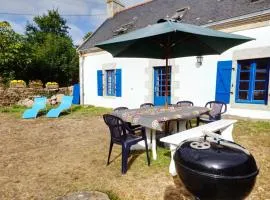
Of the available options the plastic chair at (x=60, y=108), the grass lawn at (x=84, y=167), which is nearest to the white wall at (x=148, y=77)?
the grass lawn at (x=84, y=167)

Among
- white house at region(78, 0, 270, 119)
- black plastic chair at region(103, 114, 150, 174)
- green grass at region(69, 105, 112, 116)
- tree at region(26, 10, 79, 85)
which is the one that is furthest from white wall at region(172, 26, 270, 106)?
tree at region(26, 10, 79, 85)

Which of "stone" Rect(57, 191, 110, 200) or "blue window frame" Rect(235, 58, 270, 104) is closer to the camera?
"stone" Rect(57, 191, 110, 200)

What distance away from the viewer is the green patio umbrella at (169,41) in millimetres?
3150

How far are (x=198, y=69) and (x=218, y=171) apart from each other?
6.33 meters

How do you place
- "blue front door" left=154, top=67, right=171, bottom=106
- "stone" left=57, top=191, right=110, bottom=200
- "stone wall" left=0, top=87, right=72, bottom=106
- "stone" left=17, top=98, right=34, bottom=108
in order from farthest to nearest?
"stone" left=17, top=98, right=34, bottom=108 → "stone wall" left=0, top=87, right=72, bottom=106 → "blue front door" left=154, top=67, right=171, bottom=106 → "stone" left=57, top=191, right=110, bottom=200

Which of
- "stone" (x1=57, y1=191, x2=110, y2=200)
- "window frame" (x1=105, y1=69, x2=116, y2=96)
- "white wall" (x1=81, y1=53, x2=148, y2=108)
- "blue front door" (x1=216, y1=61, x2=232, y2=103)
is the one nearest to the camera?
"stone" (x1=57, y1=191, x2=110, y2=200)

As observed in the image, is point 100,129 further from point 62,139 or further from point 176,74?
point 176,74

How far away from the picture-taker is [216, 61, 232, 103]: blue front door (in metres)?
6.75

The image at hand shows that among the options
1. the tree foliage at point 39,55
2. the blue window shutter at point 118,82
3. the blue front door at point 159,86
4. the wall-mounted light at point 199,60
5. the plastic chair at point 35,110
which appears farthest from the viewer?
the tree foliage at point 39,55

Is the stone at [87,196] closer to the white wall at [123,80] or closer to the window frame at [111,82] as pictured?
the white wall at [123,80]

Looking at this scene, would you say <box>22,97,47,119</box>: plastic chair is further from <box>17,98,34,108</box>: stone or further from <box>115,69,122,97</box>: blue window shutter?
<box>115,69,122,97</box>: blue window shutter

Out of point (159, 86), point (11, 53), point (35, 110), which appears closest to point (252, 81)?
point (159, 86)

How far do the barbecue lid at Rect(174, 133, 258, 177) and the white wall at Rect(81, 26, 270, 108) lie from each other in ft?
18.7

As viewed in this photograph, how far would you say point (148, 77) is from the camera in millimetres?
8828
